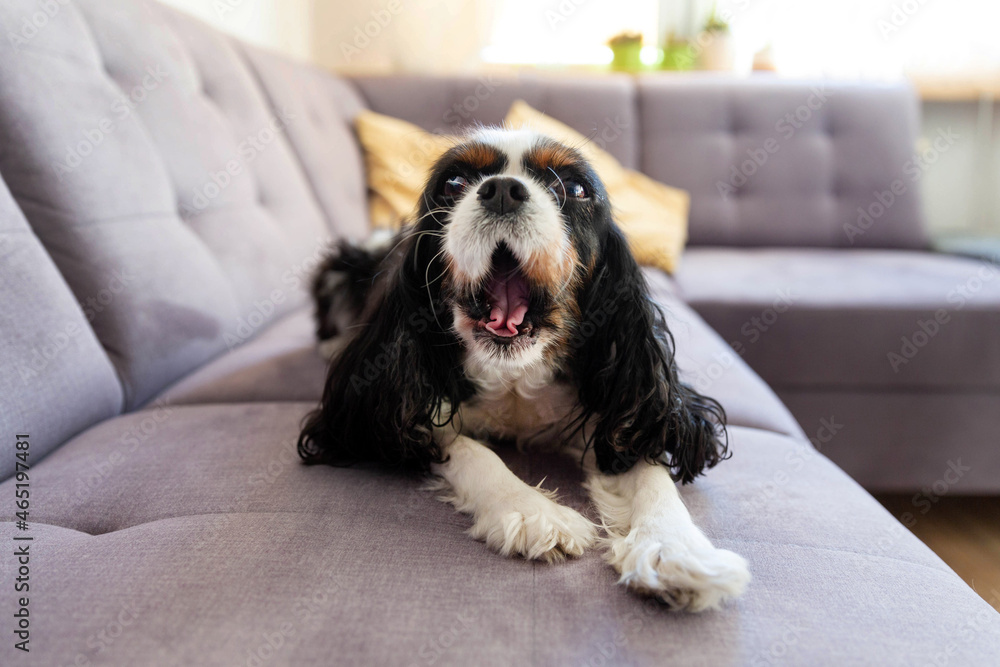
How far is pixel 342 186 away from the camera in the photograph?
2.66 meters

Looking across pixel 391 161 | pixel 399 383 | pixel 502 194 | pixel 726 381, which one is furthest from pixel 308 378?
pixel 391 161

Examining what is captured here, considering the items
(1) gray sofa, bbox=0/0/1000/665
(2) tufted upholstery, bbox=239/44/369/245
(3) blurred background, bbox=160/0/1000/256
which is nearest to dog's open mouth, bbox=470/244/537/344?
(1) gray sofa, bbox=0/0/1000/665

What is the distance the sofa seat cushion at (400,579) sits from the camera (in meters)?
0.64

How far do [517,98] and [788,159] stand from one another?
4.52 ft

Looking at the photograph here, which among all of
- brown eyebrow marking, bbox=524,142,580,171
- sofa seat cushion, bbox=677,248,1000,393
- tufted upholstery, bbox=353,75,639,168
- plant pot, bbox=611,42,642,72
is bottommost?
sofa seat cushion, bbox=677,248,1000,393

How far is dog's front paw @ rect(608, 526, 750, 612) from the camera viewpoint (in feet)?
2.28

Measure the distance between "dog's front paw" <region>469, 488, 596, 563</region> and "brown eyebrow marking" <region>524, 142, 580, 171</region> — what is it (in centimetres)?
55

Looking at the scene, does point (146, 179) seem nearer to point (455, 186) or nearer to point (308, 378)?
point (308, 378)

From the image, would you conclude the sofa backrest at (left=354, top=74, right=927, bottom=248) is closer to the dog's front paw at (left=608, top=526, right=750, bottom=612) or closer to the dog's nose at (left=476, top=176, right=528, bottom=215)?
the dog's nose at (left=476, top=176, right=528, bottom=215)

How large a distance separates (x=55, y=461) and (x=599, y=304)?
0.98 meters

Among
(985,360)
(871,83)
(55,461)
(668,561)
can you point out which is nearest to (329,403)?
(55,461)

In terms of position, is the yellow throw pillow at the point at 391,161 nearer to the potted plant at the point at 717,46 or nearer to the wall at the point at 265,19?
the wall at the point at 265,19

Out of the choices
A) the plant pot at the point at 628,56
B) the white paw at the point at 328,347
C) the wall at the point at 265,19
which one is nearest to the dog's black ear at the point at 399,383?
the white paw at the point at 328,347

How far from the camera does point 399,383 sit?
41.6 inches
